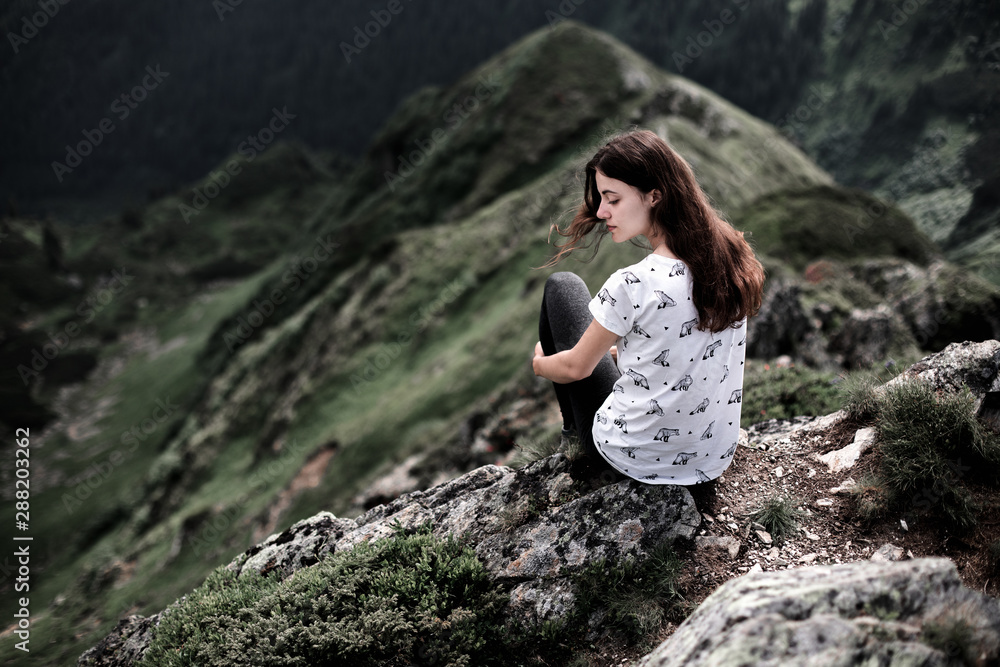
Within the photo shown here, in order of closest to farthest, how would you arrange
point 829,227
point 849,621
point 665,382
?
point 849,621
point 665,382
point 829,227

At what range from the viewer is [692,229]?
164 inches

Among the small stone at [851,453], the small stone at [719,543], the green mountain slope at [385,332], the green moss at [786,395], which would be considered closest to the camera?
the small stone at [719,543]

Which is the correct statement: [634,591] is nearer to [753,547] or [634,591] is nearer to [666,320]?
[753,547]

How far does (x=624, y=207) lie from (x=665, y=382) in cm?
147

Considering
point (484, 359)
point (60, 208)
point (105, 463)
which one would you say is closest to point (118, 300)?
point (105, 463)

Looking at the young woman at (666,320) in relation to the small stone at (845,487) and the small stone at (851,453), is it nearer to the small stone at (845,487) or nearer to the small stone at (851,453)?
the small stone at (845,487)

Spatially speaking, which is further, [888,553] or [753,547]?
[753,547]

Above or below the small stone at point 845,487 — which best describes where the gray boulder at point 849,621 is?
above

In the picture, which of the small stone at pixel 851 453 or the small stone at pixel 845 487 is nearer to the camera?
the small stone at pixel 845 487

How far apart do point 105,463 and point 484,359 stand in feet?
162

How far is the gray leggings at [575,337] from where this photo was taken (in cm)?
505

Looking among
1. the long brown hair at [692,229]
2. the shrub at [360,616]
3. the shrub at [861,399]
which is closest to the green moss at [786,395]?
the shrub at [861,399]

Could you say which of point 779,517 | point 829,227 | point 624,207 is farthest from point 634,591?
point 829,227

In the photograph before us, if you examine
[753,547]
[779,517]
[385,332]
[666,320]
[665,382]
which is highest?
[666,320]
